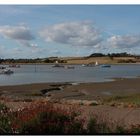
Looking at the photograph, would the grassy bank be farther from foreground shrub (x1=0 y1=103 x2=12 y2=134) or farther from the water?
the water

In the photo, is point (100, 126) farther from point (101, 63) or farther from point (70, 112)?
point (101, 63)

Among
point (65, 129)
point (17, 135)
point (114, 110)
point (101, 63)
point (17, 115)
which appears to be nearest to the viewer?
point (17, 135)

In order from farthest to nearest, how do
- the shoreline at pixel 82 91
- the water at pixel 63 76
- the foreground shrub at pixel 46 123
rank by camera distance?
the water at pixel 63 76, the shoreline at pixel 82 91, the foreground shrub at pixel 46 123

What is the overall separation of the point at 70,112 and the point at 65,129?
912mm

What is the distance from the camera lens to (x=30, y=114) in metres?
7.61

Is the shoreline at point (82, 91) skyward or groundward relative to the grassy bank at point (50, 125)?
groundward

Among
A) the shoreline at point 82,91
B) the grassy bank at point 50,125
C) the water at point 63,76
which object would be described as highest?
the grassy bank at point 50,125

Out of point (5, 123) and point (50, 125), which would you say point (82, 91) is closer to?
point (5, 123)

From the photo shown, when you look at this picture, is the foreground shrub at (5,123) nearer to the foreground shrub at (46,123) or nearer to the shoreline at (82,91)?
the foreground shrub at (46,123)

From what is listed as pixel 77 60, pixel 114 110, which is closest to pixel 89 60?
pixel 77 60

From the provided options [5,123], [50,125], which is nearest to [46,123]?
[50,125]

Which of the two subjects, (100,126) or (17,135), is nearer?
(17,135)

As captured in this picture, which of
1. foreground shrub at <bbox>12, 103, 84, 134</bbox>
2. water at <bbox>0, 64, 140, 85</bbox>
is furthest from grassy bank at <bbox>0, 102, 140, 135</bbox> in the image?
water at <bbox>0, 64, 140, 85</bbox>

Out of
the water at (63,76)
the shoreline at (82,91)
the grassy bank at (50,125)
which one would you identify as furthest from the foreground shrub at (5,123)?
the water at (63,76)
